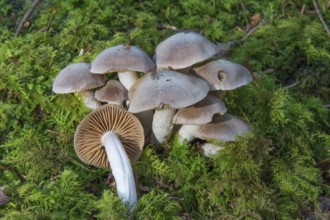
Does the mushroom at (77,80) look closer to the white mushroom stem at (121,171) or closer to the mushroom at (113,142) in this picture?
the mushroom at (113,142)

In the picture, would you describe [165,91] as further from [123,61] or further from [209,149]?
[209,149]

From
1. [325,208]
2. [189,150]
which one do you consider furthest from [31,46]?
[325,208]

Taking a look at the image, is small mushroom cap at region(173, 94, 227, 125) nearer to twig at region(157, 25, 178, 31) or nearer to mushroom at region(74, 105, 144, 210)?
mushroom at region(74, 105, 144, 210)

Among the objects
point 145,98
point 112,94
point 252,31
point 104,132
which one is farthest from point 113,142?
point 252,31

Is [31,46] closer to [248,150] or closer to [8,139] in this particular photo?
[8,139]

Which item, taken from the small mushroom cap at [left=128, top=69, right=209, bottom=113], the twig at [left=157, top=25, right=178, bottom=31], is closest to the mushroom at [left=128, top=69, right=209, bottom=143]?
the small mushroom cap at [left=128, top=69, right=209, bottom=113]

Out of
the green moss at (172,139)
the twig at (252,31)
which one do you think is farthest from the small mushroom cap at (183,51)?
the twig at (252,31)
